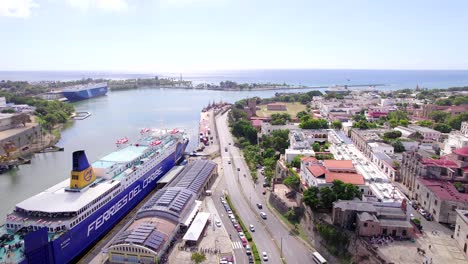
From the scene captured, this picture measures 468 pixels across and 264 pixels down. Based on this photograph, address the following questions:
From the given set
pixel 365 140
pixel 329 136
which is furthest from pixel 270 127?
pixel 365 140

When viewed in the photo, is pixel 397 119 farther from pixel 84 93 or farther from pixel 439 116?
pixel 84 93

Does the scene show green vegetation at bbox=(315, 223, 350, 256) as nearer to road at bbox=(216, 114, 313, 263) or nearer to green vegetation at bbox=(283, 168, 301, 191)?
road at bbox=(216, 114, 313, 263)


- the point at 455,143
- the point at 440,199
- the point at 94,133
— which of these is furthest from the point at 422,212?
the point at 94,133

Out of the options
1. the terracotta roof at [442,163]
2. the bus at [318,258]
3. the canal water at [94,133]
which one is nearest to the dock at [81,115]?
the canal water at [94,133]

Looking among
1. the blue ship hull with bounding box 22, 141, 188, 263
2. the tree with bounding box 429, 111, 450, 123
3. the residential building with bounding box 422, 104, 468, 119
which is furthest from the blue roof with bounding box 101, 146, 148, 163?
the residential building with bounding box 422, 104, 468, 119

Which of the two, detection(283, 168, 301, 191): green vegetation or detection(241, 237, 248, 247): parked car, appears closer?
detection(241, 237, 248, 247): parked car

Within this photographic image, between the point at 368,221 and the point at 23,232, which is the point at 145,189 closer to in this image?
the point at 23,232

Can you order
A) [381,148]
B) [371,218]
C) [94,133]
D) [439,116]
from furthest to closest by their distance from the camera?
[439,116] < [94,133] < [381,148] < [371,218]
